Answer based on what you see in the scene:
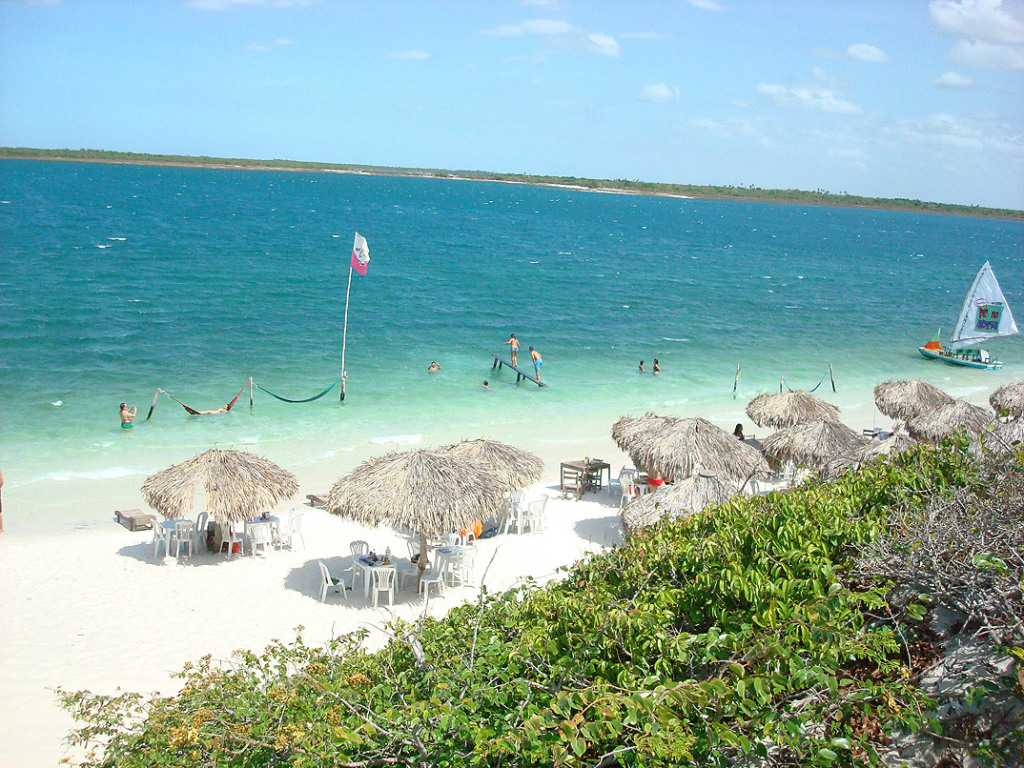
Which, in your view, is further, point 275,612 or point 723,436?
point 723,436

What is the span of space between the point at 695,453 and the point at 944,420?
16.8ft

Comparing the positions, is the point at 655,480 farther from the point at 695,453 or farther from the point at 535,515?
the point at 535,515

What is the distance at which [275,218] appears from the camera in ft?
255

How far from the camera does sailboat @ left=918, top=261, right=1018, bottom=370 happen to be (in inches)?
1251

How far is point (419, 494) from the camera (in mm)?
10492

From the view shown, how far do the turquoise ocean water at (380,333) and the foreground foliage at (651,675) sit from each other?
11.1m

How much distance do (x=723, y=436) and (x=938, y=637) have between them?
9619 mm

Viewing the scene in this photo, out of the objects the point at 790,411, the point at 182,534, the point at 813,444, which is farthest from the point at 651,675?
the point at 790,411

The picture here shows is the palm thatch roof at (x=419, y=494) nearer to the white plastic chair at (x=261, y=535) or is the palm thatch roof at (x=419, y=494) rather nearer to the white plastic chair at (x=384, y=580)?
the white plastic chair at (x=384, y=580)

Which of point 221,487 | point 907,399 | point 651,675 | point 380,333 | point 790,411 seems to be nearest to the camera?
point 651,675

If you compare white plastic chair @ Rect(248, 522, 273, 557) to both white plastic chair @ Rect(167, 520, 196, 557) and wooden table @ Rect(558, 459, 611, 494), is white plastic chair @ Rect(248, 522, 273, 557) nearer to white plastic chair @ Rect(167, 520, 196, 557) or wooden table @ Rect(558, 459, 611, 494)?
white plastic chair @ Rect(167, 520, 196, 557)

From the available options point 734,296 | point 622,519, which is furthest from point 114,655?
point 734,296

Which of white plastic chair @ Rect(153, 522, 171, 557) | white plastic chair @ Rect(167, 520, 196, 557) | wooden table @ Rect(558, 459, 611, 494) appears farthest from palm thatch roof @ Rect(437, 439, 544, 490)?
white plastic chair @ Rect(153, 522, 171, 557)

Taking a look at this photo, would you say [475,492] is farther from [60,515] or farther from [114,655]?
[60,515]
